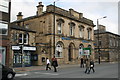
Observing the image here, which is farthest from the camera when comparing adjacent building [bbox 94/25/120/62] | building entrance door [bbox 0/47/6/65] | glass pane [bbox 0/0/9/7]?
adjacent building [bbox 94/25/120/62]

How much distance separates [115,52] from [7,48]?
42243 millimetres

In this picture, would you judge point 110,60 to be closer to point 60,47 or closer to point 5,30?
point 60,47

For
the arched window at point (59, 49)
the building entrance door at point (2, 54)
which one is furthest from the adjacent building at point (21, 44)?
the arched window at point (59, 49)

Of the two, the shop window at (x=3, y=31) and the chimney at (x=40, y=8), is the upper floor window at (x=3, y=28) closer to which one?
the shop window at (x=3, y=31)

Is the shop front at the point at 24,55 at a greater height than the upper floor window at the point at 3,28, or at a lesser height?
A: lesser

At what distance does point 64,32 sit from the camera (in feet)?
115

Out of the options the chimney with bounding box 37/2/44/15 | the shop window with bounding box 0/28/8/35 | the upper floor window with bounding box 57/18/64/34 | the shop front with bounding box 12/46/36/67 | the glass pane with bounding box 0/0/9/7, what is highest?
the chimney with bounding box 37/2/44/15

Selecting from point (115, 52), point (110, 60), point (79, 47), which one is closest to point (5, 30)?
point (79, 47)

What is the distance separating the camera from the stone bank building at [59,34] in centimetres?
3189

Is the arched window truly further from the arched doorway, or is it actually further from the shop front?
the shop front

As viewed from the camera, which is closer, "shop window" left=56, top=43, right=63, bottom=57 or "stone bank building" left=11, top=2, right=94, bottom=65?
"stone bank building" left=11, top=2, right=94, bottom=65

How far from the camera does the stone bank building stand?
31.9 meters

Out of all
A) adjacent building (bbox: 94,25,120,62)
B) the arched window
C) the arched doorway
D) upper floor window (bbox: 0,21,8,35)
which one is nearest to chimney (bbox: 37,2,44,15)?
the arched window

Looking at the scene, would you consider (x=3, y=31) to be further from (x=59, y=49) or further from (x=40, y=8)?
(x=59, y=49)
